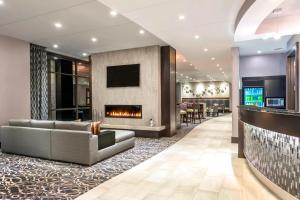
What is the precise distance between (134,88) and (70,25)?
3.34 m

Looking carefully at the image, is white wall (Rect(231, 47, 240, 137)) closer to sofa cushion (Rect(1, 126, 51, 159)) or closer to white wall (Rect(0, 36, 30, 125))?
sofa cushion (Rect(1, 126, 51, 159))

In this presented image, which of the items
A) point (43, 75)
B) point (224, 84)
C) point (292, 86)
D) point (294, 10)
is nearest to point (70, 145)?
point (43, 75)

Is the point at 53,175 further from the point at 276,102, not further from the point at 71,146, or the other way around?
the point at 276,102

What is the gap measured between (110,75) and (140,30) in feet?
9.99

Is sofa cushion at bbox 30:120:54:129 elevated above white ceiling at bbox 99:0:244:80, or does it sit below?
below

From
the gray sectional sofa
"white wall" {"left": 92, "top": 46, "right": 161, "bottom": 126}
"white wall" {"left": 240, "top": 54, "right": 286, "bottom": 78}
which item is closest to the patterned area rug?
the gray sectional sofa

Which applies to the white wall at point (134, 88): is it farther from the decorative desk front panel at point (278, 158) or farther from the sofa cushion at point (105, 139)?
the decorative desk front panel at point (278, 158)

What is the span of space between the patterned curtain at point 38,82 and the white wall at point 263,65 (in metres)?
7.82

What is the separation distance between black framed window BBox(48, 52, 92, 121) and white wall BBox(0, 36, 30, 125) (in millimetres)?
1367

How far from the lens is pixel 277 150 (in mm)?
3035

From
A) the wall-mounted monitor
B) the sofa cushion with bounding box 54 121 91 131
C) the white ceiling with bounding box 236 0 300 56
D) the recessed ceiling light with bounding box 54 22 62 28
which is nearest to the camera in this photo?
the white ceiling with bounding box 236 0 300 56

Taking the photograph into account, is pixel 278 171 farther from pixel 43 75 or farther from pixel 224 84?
pixel 224 84

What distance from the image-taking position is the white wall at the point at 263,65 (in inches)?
311

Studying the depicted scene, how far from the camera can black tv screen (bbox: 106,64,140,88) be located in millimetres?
7961
